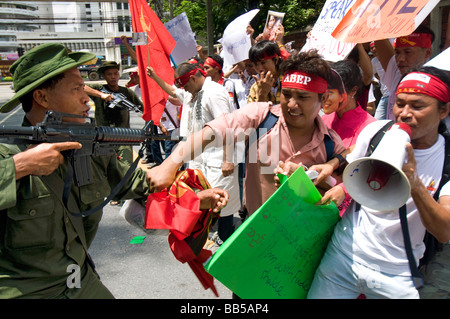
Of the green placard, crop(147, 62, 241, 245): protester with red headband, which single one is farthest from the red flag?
the green placard

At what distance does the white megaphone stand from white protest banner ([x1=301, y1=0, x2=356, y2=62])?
5.77 ft

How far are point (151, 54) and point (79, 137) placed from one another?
113 inches

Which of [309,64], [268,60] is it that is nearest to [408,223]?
[309,64]

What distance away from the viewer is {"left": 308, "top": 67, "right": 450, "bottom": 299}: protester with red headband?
1.72 metres

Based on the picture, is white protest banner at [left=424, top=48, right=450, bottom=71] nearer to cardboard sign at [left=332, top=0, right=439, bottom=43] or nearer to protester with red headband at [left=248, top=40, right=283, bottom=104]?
cardboard sign at [left=332, top=0, right=439, bottom=43]

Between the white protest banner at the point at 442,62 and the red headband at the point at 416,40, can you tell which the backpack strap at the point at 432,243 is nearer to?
the white protest banner at the point at 442,62

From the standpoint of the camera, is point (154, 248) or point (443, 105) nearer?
→ point (443, 105)

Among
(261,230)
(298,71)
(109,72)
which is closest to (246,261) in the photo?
(261,230)

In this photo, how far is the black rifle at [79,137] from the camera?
166 centimetres

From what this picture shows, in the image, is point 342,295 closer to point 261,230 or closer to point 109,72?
point 261,230

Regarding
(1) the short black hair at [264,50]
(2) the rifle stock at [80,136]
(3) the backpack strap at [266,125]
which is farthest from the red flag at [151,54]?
(3) the backpack strap at [266,125]

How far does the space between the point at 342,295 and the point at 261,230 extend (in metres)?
0.56

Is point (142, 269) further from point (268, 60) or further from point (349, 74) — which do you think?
point (349, 74)
